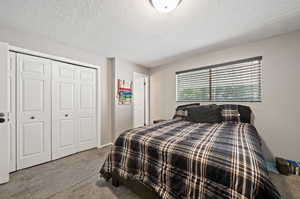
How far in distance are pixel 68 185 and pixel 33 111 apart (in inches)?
56.7

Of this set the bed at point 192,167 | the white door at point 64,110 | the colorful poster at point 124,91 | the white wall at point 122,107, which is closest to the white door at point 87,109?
the white door at point 64,110

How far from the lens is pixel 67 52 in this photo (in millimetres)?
2457

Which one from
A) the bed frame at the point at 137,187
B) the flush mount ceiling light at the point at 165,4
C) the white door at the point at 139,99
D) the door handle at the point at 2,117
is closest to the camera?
the bed frame at the point at 137,187

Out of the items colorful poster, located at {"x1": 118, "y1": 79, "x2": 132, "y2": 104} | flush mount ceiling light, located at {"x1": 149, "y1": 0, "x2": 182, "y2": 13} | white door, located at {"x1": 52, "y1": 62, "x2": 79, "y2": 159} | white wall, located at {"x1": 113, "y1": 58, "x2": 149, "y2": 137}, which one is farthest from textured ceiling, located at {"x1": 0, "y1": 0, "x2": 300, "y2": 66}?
colorful poster, located at {"x1": 118, "y1": 79, "x2": 132, "y2": 104}

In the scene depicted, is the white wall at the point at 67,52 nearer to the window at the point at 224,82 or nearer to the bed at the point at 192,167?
the bed at the point at 192,167

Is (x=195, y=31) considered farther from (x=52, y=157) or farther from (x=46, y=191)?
(x=52, y=157)

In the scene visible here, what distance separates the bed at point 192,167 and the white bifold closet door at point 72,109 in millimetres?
1487

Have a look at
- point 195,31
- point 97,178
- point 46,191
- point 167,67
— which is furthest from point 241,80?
point 46,191

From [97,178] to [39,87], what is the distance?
1.90 metres

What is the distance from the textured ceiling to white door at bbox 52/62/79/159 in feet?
2.04

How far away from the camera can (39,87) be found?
2.14 meters

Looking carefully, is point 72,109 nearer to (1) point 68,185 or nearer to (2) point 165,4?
(1) point 68,185

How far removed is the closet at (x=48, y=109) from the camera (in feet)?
6.35

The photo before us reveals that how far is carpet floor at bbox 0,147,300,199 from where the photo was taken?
1.42 metres
